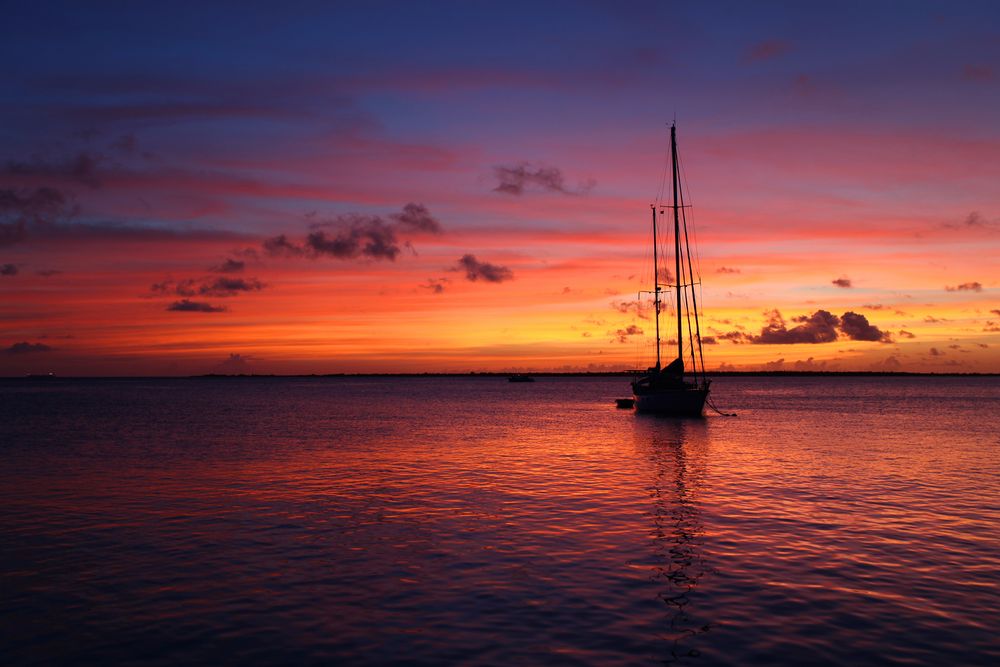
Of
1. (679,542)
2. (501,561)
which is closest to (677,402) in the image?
(679,542)

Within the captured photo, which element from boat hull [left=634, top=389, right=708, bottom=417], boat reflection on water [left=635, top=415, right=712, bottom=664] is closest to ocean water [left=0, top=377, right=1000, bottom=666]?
boat reflection on water [left=635, top=415, right=712, bottom=664]

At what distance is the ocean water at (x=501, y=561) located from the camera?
1206 cm

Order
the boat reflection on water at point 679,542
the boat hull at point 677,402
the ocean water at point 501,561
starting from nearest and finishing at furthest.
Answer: the ocean water at point 501,561 → the boat reflection on water at point 679,542 → the boat hull at point 677,402

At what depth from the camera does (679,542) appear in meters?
19.3

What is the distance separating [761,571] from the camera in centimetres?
1628

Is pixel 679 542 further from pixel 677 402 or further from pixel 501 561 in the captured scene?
pixel 677 402

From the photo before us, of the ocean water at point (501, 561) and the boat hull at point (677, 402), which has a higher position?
the boat hull at point (677, 402)

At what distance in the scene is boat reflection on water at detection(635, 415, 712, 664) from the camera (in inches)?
495

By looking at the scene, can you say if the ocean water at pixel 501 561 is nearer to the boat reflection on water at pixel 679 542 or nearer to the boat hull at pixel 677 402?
the boat reflection on water at pixel 679 542

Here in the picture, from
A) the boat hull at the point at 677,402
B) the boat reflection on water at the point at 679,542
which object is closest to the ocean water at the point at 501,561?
the boat reflection on water at the point at 679,542

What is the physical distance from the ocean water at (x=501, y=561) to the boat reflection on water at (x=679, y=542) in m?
0.10

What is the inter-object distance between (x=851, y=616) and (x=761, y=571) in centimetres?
309

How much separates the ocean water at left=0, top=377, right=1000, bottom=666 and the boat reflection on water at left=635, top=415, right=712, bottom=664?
0.10 meters

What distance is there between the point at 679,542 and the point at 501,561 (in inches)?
201
